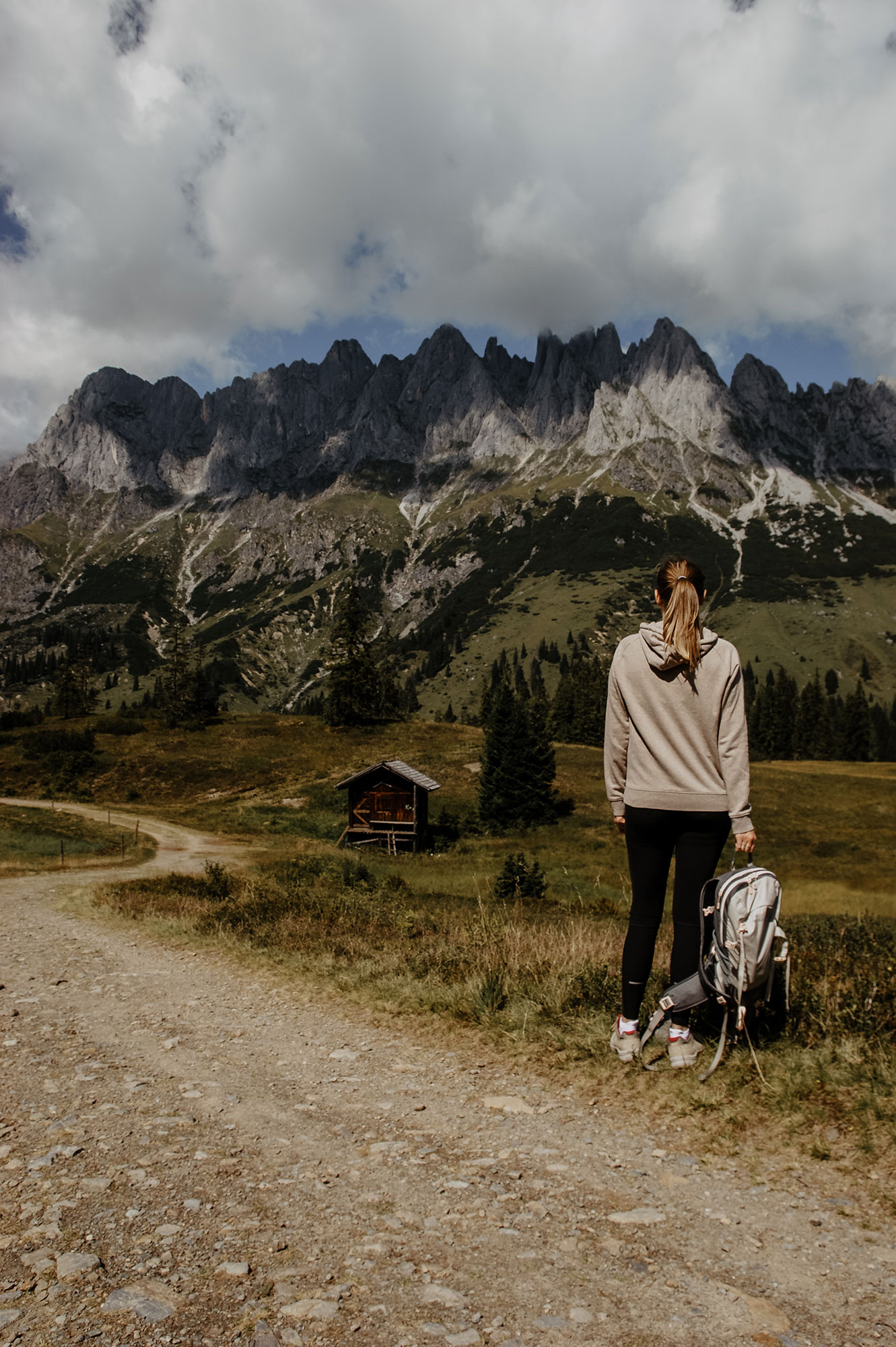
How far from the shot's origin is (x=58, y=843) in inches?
1323

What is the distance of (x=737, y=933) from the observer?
528 cm

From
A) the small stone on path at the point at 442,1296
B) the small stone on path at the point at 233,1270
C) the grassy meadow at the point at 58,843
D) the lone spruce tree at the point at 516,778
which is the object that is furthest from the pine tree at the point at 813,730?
the small stone on path at the point at 233,1270

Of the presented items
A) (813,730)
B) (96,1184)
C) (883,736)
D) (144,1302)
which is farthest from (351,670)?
(883,736)

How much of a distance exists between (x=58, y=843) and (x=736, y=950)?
35514mm

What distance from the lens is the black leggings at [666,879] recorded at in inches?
229

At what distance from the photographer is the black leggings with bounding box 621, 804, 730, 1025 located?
19.1 ft

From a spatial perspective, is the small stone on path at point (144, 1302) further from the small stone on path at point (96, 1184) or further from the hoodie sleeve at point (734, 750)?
the hoodie sleeve at point (734, 750)

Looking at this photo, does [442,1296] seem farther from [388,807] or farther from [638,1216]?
[388,807]

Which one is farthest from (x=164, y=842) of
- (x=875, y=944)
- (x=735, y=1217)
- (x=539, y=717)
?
(x=735, y=1217)

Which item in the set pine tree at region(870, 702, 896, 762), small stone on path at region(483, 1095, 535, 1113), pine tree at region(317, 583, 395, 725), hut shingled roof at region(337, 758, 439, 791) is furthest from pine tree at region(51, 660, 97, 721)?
pine tree at region(870, 702, 896, 762)

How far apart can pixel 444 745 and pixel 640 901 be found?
229 ft

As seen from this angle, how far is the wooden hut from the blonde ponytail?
133 feet

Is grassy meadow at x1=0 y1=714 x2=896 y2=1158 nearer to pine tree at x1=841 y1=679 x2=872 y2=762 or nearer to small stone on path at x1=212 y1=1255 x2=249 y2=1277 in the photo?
small stone on path at x1=212 y1=1255 x2=249 y2=1277

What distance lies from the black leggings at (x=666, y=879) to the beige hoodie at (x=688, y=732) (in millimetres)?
140
